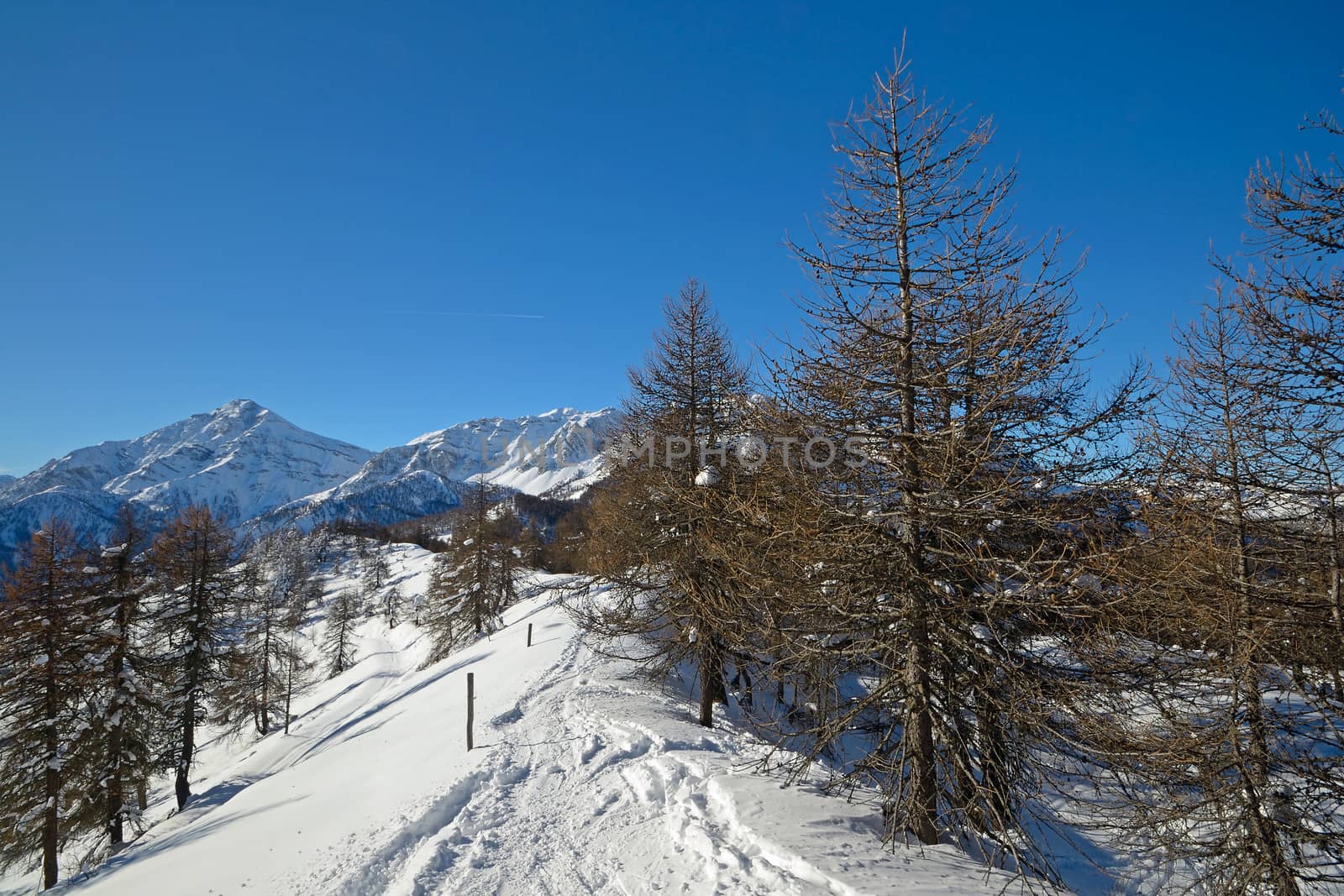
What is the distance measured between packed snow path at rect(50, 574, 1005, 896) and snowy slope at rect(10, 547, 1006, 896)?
0.03m

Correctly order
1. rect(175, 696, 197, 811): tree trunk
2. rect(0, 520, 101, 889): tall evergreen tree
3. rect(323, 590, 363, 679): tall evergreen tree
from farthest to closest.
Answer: rect(323, 590, 363, 679): tall evergreen tree < rect(175, 696, 197, 811): tree trunk < rect(0, 520, 101, 889): tall evergreen tree

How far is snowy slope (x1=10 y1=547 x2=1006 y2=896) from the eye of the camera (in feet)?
19.6

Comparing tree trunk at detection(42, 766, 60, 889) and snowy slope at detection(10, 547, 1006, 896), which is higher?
snowy slope at detection(10, 547, 1006, 896)

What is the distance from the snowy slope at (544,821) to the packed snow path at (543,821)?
29 millimetres

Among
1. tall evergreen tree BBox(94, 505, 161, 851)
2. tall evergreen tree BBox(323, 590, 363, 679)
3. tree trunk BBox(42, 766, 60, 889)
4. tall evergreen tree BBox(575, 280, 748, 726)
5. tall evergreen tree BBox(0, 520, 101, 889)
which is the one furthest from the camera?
tall evergreen tree BBox(323, 590, 363, 679)

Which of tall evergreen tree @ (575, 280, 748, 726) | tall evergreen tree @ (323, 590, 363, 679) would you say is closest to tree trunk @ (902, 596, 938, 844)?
tall evergreen tree @ (575, 280, 748, 726)

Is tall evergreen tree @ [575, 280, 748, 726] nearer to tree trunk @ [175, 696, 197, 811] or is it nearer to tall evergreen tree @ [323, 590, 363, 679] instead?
tree trunk @ [175, 696, 197, 811]

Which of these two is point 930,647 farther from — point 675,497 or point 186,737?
point 186,737

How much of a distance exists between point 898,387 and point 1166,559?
4974 millimetres

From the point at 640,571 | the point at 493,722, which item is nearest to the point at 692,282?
the point at 640,571

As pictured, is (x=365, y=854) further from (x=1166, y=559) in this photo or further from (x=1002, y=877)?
(x=1166, y=559)

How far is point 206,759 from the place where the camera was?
3453 centimetres

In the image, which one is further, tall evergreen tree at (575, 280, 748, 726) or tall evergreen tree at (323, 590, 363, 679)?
tall evergreen tree at (323, 590, 363, 679)

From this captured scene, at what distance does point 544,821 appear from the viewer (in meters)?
7.81
